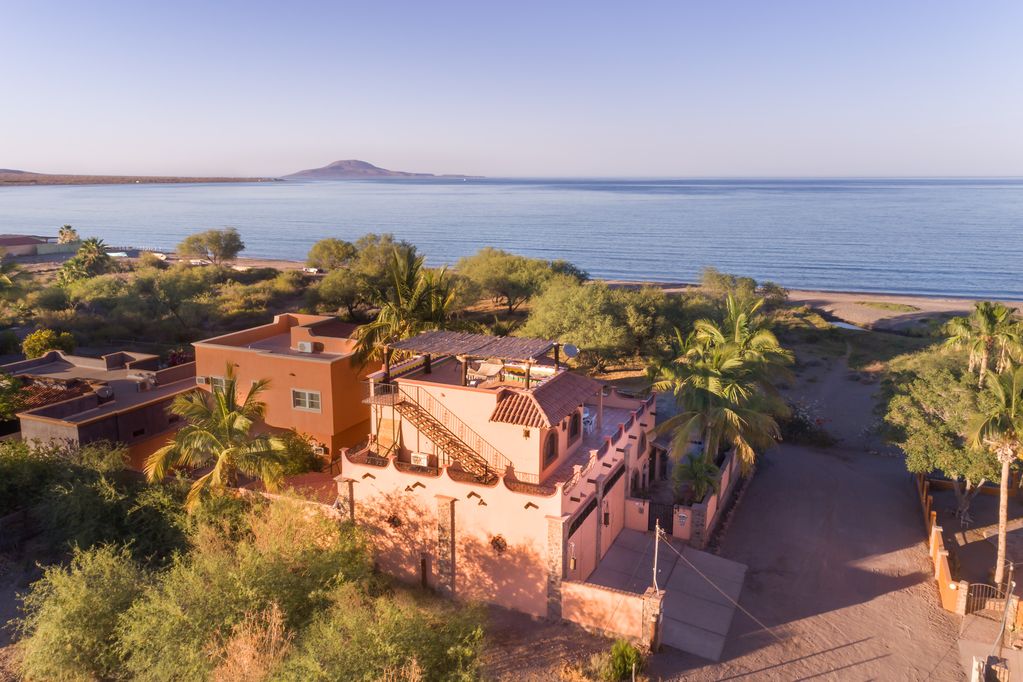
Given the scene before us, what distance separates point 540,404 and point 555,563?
416cm

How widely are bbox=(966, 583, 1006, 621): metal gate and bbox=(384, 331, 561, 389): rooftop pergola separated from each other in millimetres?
12853

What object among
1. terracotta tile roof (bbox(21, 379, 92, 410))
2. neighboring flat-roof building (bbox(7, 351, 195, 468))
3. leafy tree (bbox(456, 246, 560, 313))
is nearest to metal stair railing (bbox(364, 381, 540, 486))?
neighboring flat-roof building (bbox(7, 351, 195, 468))

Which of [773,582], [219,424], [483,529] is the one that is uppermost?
[219,424]

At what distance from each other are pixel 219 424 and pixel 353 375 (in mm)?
5876

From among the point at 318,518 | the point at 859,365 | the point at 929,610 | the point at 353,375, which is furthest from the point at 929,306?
the point at 318,518

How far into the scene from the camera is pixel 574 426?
21547mm

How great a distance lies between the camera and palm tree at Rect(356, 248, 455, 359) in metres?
25.5

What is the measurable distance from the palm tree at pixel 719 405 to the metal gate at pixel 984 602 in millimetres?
6695

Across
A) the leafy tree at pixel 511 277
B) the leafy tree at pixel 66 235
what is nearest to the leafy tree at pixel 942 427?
the leafy tree at pixel 511 277

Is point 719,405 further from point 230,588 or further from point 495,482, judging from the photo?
point 230,588

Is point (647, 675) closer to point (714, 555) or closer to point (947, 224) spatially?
point (714, 555)

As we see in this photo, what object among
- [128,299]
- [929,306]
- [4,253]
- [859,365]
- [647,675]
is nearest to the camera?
[647,675]

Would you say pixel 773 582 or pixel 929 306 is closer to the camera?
pixel 773 582

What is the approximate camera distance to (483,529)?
18.6 m
